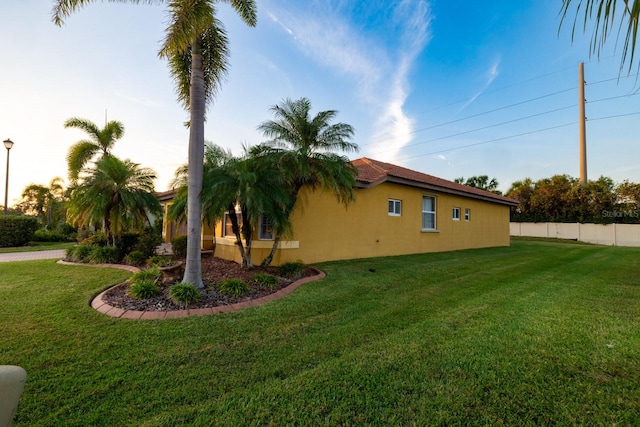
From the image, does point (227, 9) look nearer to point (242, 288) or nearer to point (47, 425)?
point (242, 288)

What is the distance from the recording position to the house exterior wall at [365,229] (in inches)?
386

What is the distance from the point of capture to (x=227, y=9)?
666cm

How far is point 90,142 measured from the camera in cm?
1507

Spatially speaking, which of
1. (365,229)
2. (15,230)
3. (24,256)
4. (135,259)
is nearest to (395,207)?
(365,229)

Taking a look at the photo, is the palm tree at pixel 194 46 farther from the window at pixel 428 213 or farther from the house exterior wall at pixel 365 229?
the window at pixel 428 213

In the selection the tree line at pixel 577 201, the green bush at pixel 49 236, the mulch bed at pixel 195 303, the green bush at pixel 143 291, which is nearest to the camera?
the mulch bed at pixel 195 303

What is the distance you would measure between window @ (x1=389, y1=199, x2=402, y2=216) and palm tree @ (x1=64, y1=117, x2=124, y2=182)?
1536cm

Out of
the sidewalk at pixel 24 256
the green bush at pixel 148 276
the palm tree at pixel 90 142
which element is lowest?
the sidewalk at pixel 24 256

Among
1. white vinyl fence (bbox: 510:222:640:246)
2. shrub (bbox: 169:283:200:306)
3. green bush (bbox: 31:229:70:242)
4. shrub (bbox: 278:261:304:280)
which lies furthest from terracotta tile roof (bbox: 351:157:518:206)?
green bush (bbox: 31:229:70:242)

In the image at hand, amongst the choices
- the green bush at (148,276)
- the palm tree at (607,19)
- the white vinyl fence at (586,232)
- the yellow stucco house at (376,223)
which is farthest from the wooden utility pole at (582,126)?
the green bush at (148,276)

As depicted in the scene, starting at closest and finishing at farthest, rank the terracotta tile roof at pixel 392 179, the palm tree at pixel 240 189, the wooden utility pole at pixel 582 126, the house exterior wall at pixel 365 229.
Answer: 1. the palm tree at pixel 240 189
2. the house exterior wall at pixel 365 229
3. the terracotta tile roof at pixel 392 179
4. the wooden utility pole at pixel 582 126

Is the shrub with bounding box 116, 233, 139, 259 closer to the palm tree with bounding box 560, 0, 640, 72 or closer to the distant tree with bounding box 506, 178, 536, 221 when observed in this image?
the palm tree with bounding box 560, 0, 640, 72

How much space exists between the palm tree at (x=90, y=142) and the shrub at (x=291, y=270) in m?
13.5

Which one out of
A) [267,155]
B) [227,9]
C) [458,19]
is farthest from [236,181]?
[458,19]
